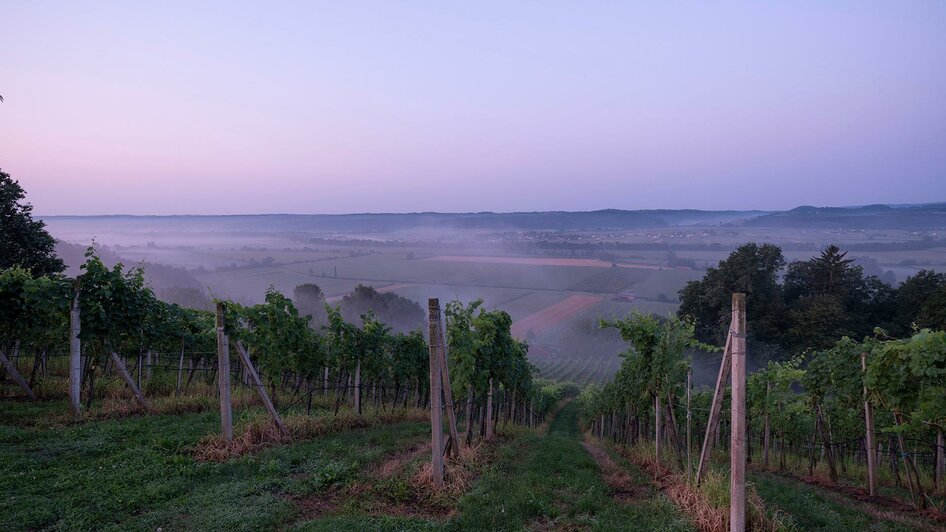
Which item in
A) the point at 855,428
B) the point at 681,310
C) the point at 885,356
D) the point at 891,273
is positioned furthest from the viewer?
the point at 891,273

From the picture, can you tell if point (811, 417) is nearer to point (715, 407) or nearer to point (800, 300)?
point (715, 407)

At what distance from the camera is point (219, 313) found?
8.74 meters

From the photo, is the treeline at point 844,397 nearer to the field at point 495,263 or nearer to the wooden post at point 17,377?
the wooden post at point 17,377

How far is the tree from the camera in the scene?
18.7 meters

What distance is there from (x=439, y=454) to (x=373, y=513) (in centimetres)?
132

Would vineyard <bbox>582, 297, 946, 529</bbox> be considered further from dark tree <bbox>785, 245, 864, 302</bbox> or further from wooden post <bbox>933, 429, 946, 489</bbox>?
dark tree <bbox>785, 245, 864, 302</bbox>

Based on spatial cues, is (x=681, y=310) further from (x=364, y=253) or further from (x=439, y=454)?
(x=364, y=253)

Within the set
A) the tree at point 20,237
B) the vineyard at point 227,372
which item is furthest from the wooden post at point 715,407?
the tree at point 20,237

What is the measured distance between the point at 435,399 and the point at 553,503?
221 centimetres

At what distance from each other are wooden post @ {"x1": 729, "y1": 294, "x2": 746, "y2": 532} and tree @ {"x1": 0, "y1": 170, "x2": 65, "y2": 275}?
2348 cm

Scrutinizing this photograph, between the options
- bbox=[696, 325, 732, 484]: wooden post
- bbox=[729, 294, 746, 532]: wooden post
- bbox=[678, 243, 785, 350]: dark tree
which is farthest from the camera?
bbox=[678, 243, 785, 350]: dark tree

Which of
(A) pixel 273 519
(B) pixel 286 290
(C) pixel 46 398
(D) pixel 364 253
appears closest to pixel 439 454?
(A) pixel 273 519

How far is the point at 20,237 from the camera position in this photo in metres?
19.1

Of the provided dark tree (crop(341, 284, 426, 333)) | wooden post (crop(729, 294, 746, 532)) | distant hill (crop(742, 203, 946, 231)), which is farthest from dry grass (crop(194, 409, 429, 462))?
distant hill (crop(742, 203, 946, 231))
